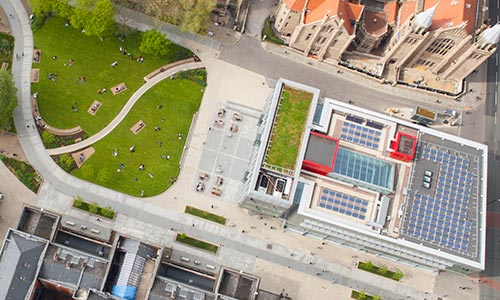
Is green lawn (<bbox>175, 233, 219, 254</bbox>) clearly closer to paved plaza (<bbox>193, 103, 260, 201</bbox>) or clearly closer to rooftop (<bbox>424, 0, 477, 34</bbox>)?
paved plaza (<bbox>193, 103, 260, 201</bbox>)

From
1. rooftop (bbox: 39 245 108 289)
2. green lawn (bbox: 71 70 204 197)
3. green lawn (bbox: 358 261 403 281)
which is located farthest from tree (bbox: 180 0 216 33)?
green lawn (bbox: 358 261 403 281)

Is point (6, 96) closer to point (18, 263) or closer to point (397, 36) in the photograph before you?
point (18, 263)

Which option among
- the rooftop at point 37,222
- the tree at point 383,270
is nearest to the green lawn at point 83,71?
the rooftop at point 37,222

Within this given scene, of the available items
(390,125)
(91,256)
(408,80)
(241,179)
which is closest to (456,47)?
(408,80)

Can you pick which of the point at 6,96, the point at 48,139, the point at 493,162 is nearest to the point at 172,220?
the point at 48,139

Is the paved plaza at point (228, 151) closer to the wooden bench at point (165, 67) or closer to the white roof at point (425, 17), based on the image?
the wooden bench at point (165, 67)

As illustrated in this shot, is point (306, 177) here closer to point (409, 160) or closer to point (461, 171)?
point (409, 160)
